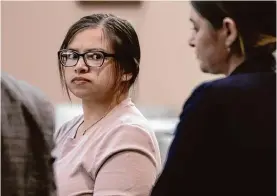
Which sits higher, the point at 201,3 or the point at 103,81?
the point at 201,3

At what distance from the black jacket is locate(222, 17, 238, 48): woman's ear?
6cm

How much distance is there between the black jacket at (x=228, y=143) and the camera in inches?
30.4

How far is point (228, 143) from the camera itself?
78cm

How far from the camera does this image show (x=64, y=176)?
1.09 m

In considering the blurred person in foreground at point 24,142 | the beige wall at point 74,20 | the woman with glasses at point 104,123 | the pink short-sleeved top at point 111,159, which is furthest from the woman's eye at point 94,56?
the beige wall at point 74,20

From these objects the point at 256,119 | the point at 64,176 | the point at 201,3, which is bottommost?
the point at 64,176

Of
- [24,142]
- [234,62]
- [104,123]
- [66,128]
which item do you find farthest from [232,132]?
[66,128]

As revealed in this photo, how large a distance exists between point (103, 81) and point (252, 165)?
45 centimetres

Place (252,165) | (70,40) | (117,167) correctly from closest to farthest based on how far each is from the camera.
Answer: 1. (252,165)
2. (117,167)
3. (70,40)

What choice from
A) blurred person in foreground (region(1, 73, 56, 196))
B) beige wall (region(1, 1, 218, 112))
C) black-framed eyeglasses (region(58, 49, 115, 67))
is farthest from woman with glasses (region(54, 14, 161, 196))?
beige wall (region(1, 1, 218, 112))

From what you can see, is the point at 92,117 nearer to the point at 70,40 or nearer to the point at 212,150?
the point at 70,40

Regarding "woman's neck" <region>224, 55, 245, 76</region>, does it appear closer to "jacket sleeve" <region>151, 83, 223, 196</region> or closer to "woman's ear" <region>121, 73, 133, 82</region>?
"jacket sleeve" <region>151, 83, 223, 196</region>

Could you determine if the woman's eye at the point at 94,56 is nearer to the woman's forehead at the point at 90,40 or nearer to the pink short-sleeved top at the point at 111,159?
the woman's forehead at the point at 90,40

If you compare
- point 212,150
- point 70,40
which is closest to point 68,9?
point 70,40
